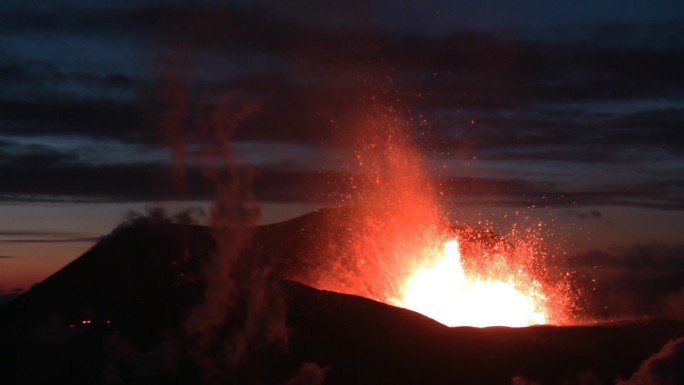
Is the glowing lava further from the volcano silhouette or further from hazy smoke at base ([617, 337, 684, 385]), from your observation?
Answer: hazy smoke at base ([617, 337, 684, 385])

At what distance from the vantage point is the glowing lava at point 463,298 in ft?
374

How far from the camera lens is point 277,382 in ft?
306

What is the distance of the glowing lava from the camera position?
11394 centimetres

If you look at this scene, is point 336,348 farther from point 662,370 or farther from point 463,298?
point 662,370

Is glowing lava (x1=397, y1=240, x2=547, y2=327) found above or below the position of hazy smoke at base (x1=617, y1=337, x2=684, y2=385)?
above

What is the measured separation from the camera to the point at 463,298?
11788 centimetres

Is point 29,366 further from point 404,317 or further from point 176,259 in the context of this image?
point 404,317

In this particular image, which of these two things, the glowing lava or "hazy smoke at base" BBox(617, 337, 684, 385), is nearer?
"hazy smoke at base" BBox(617, 337, 684, 385)

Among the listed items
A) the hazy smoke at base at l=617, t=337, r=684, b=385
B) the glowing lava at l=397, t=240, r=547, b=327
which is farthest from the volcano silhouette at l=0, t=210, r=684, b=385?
the glowing lava at l=397, t=240, r=547, b=327

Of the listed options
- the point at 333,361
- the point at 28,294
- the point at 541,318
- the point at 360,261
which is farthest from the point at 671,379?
the point at 28,294

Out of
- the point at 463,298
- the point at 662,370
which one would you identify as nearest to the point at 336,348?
the point at 463,298

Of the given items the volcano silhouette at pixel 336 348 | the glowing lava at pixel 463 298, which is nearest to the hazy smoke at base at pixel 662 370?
the volcano silhouette at pixel 336 348

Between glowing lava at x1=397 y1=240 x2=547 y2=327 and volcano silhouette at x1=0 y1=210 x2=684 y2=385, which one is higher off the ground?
glowing lava at x1=397 y1=240 x2=547 y2=327

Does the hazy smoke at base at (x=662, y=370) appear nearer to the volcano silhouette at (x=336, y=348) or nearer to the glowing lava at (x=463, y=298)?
the volcano silhouette at (x=336, y=348)
